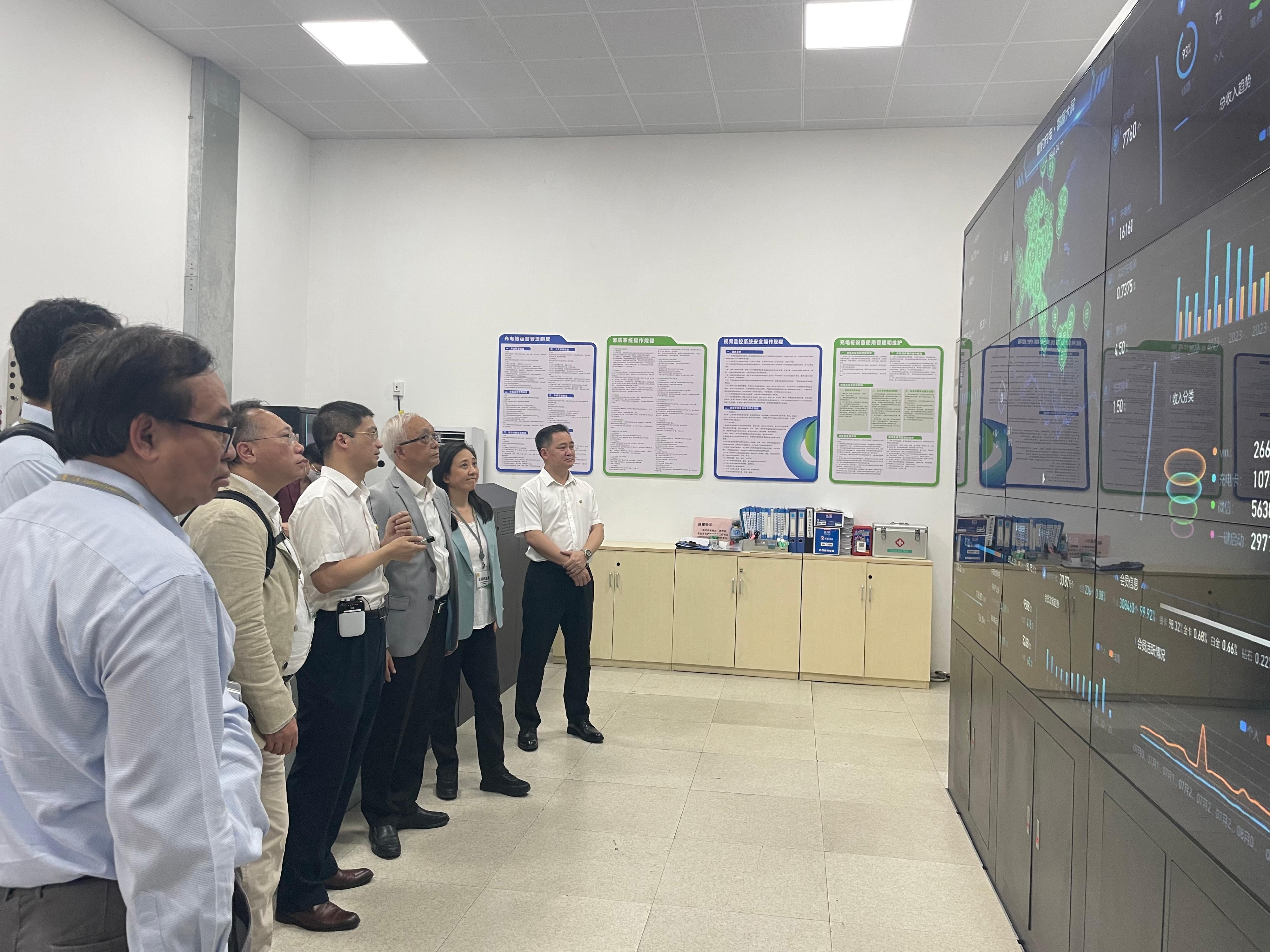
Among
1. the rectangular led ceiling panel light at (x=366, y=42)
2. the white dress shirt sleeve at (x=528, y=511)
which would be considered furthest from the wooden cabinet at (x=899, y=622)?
the rectangular led ceiling panel light at (x=366, y=42)

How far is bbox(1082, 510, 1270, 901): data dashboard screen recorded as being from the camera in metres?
1.28

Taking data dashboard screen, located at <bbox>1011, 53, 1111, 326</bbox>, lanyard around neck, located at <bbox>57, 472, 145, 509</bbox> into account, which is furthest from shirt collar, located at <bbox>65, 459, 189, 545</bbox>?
data dashboard screen, located at <bbox>1011, 53, 1111, 326</bbox>

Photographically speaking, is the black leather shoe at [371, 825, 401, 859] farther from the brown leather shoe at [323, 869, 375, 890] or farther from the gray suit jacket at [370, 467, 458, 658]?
the gray suit jacket at [370, 467, 458, 658]

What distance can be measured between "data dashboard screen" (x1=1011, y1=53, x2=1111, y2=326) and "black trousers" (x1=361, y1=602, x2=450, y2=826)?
240 cm

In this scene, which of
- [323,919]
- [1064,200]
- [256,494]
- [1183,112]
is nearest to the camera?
[1183,112]

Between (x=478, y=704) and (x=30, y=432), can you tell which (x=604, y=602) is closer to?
(x=478, y=704)

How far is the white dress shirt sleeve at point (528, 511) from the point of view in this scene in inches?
166

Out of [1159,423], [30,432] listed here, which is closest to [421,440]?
[30,432]

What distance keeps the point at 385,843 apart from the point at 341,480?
135cm

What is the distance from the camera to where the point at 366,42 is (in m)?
4.85

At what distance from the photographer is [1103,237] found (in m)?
2.03

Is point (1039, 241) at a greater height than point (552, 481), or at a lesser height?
greater

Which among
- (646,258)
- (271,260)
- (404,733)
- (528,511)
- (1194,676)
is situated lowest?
(404,733)

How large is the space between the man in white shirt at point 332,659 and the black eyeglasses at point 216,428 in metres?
1.50
